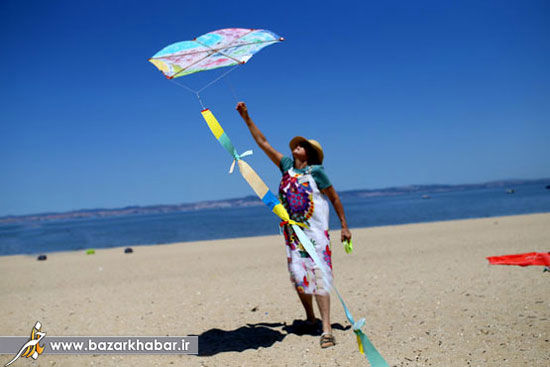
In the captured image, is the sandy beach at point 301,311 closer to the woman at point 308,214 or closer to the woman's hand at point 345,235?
the woman at point 308,214

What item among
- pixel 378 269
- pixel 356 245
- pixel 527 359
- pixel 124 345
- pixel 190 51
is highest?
pixel 190 51

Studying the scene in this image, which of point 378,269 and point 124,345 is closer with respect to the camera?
point 124,345

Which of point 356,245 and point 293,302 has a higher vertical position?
point 293,302

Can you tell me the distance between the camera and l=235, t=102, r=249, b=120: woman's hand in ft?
15.2

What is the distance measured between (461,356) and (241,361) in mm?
2085

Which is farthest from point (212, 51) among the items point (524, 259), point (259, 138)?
point (524, 259)

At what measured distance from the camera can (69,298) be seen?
7.63 metres

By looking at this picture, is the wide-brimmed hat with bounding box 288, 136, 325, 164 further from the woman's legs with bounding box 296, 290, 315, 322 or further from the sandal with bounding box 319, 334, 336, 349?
the sandal with bounding box 319, 334, 336, 349

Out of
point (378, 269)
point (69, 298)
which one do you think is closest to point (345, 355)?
point (378, 269)

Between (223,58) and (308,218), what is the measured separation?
1876mm

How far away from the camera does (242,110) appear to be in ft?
15.3

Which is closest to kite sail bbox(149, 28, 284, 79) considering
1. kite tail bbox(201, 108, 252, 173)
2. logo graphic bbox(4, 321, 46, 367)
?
kite tail bbox(201, 108, 252, 173)

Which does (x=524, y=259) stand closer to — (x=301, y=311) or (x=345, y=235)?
(x=301, y=311)

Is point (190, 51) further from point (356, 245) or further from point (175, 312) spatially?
point (356, 245)
